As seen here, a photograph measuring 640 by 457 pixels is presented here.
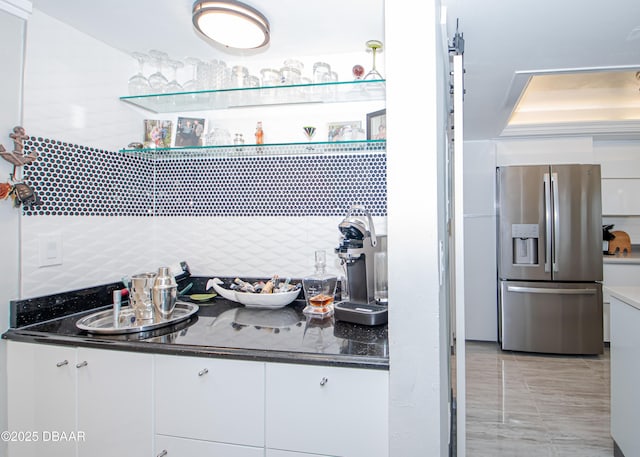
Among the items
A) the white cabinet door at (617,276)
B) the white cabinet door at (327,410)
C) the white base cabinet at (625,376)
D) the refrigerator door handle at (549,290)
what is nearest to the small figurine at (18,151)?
the white cabinet door at (327,410)

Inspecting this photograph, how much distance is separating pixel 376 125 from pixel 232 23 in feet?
2.59

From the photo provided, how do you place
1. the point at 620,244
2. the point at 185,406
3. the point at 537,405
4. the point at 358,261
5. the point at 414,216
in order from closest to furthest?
the point at 414,216, the point at 185,406, the point at 358,261, the point at 537,405, the point at 620,244

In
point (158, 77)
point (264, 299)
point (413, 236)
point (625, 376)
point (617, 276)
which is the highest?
point (158, 77)

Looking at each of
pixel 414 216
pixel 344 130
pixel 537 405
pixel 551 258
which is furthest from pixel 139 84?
pixel 551 258

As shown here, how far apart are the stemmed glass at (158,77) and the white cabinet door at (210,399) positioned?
4.65 ft

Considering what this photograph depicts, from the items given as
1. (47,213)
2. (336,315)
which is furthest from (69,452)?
(336,315)

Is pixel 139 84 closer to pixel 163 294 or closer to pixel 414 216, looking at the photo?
pixel 163 294

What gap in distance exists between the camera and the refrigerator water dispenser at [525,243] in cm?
374

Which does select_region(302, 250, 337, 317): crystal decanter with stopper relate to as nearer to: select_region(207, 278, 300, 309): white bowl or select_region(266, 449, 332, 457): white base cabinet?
select_region(207, 278, 300, 309): white bowl

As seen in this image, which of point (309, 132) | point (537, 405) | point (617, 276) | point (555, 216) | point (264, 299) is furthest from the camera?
point (617, 276)

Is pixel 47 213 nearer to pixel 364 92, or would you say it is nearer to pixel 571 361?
pixel 364 92

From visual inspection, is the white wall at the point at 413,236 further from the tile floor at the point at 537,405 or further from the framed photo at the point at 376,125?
the tile floor at the point at 537,405

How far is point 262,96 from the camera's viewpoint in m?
1.99

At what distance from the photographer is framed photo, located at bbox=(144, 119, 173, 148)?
2119 mm
